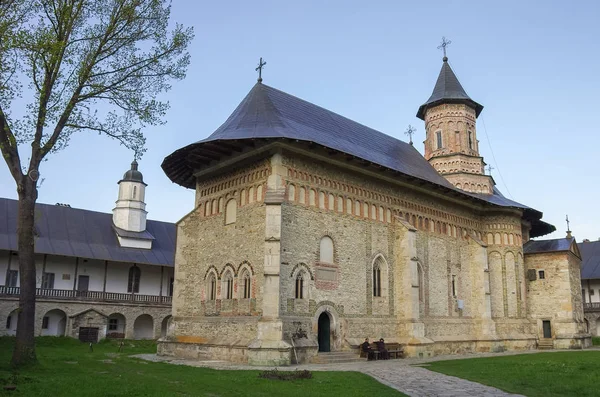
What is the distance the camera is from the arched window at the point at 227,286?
18062 mm

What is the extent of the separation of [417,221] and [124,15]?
46.0 feet

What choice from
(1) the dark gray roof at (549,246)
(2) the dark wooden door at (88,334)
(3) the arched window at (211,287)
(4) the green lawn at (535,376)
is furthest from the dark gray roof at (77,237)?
(4) the green lawn at (535,376)

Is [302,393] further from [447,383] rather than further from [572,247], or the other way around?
[572,247]

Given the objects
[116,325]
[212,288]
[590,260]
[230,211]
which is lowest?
[116,325]

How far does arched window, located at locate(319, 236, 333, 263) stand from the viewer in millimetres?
18031

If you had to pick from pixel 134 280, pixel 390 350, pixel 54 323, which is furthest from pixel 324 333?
pixel 134 280

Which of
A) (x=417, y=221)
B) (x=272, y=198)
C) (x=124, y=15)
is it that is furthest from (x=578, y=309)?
(x=124, y=15)

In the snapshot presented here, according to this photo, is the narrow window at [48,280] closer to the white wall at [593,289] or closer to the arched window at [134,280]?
the arched window at [134,280]

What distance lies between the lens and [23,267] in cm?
1227

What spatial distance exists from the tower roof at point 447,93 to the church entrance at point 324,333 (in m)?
17.4

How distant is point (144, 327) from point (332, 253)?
19824mm

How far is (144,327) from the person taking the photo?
3359cm

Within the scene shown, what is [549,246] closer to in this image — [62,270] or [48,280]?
[62,270]

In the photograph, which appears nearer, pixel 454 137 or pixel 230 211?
Answer: pixel 230 211
